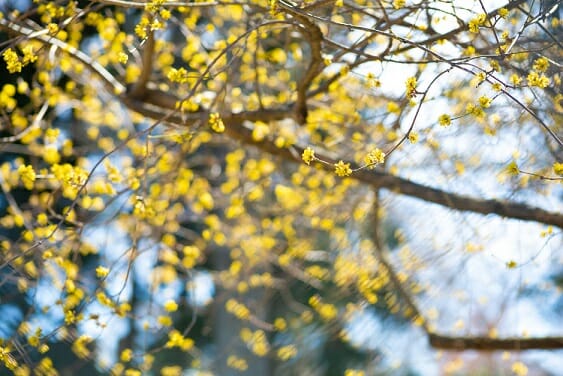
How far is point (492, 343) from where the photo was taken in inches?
150

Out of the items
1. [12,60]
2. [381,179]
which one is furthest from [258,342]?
[12,60]

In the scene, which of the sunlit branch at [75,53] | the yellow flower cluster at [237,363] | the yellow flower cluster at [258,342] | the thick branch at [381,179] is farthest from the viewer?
the yellow flower cluster at [258,342]

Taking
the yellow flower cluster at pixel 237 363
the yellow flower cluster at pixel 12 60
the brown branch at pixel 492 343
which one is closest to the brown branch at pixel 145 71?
the yellow flower cluster at pixel 12 60

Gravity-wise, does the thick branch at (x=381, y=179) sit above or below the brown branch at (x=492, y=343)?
above

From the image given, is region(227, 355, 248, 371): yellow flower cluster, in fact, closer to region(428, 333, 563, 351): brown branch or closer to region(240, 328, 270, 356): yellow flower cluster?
region(240, 328, 270, 356): yellow flower cluster

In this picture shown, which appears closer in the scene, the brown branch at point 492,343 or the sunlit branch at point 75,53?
the sunlit branch at point 75,53

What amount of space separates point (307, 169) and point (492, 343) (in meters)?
1.22

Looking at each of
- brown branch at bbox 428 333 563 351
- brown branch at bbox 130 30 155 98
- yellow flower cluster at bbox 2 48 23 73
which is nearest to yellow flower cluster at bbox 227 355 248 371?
brown branch at bbox 428 333 563 351

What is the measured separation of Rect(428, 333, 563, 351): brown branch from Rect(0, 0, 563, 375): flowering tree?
0.01 m

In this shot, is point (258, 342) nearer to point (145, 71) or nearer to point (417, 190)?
point (417, 190)

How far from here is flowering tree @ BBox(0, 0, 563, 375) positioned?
8.59ft

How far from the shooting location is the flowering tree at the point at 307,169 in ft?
8.59

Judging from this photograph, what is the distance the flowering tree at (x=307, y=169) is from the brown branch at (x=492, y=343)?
12 millimetres

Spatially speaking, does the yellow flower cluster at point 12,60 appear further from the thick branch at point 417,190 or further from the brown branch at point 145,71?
the thick branch at point 417,190
